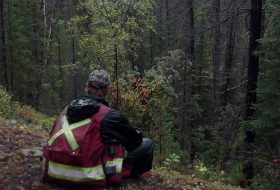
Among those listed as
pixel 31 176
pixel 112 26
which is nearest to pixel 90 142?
pixel 31 176

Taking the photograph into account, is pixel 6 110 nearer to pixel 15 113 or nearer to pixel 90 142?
pixel 15 113

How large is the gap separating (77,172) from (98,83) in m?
0.96

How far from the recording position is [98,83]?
16.7 feet

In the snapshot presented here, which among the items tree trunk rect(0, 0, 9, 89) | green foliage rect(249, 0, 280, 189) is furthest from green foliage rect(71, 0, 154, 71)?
tree trunk rect(0, 0, 9, 89)

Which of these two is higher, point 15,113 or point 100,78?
point 100,78

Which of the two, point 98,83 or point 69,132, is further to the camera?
point 98,83

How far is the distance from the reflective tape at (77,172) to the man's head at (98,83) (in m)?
0.81

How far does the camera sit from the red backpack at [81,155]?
4.84 m

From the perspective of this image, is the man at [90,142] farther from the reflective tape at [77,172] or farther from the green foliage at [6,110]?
the green foliage at [6,110]

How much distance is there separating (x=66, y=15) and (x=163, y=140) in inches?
1763

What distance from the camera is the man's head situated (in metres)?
5.08

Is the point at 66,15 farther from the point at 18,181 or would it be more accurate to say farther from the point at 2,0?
the point at 18,181

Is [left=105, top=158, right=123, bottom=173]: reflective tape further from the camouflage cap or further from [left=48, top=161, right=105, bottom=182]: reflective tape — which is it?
the camouflage cap

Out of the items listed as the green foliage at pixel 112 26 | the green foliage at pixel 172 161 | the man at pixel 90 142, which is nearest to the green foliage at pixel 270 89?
the green foliage at pixel 172 161
